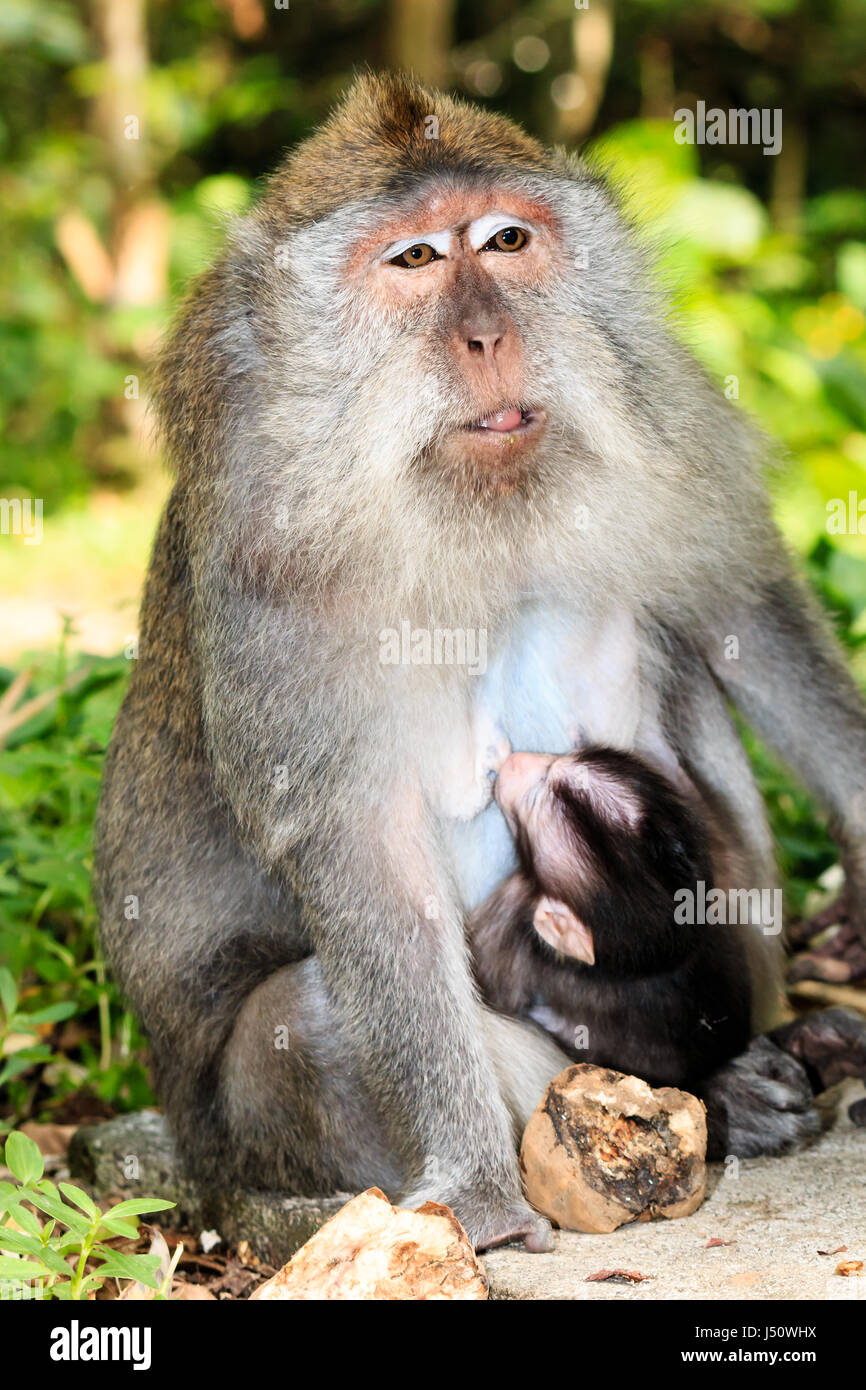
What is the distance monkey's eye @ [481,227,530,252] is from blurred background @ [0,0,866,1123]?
1.64 feet

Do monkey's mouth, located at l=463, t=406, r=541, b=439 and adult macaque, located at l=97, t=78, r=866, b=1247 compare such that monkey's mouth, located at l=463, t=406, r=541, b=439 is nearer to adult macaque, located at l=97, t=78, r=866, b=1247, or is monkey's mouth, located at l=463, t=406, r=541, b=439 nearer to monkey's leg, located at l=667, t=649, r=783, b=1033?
adult macaque, located at l=97, t=78, r=866, b=1247

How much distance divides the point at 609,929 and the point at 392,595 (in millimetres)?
864

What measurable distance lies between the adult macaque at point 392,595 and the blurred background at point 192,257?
0.35 metres

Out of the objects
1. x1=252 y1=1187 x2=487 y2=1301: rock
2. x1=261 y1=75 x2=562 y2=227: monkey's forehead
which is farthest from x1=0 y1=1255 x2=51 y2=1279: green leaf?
x1=261 y1=75 x2=562 y2=227: monkey's forehead

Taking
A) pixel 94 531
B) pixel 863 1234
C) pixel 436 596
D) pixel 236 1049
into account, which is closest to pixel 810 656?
pixel 436 596

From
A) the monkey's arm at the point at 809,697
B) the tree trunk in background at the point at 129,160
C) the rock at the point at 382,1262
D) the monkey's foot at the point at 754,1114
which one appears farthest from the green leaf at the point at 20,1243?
the tree trunk in background at the point at 129,160

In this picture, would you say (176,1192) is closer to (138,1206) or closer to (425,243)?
(138,1206)

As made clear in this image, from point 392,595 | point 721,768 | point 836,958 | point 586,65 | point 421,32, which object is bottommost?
point 836,958

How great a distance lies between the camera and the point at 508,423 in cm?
292

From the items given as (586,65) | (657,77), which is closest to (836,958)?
(586,65)

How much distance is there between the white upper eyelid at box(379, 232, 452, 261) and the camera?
118 inches

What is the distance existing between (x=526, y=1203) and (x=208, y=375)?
6.06 feet

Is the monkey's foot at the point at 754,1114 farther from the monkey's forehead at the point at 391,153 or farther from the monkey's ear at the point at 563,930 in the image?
the monkey's forehead at the point at 391,153
